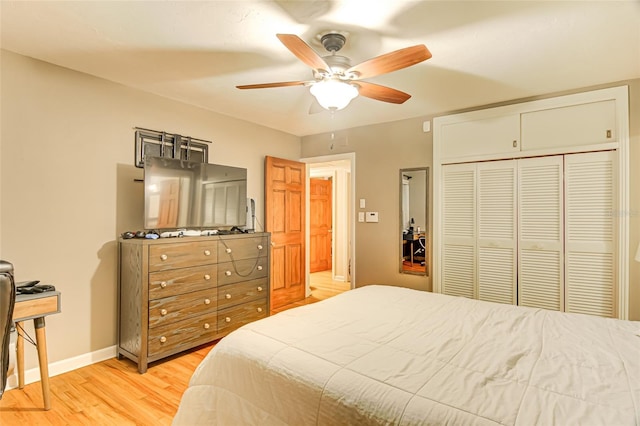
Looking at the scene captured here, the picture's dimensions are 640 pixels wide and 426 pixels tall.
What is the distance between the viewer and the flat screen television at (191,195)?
2.86 meters

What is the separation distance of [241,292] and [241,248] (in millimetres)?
Result: 457

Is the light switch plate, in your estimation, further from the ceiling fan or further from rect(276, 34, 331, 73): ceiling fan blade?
rect(276, 34, 331, 73): ceiling fan blade

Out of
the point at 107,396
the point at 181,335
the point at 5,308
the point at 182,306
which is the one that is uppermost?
the point at 5,308

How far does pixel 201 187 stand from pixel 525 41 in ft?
9.53

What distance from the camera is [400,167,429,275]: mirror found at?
12.6 feet

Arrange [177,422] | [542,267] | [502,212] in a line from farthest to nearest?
[502,212] → [542,267] → [177,422]

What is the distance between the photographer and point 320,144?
4812 mm

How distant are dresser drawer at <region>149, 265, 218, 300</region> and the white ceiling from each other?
169 cm

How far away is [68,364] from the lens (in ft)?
8.70

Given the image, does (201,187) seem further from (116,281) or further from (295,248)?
(295,248)

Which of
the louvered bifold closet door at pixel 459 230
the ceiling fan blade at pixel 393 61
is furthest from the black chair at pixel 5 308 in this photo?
the louvered bifold closet door at pixel 459 230

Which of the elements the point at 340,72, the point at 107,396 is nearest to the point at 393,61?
the point at 340,72

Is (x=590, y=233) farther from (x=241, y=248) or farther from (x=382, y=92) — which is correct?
(x=241, y=248)

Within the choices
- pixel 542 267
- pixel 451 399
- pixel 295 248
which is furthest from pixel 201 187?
pixel 542 267
